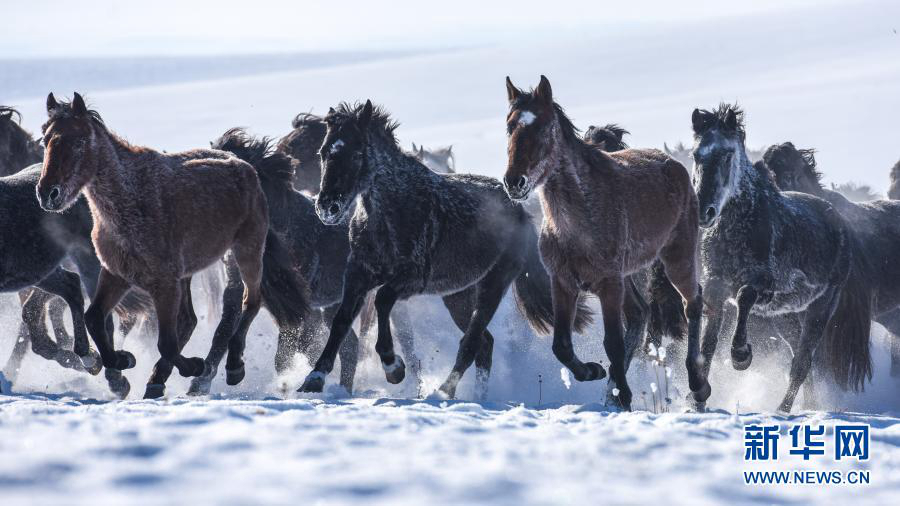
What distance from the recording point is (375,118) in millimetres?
8961

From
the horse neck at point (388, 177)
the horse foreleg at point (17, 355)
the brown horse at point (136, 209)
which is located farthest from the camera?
the horse foreleg at point (17, 355)

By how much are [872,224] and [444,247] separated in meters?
4.98

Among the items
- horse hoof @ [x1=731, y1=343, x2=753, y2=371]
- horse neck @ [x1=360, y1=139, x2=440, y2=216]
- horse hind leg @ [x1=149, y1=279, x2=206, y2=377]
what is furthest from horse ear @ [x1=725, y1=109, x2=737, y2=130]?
horse hind leg @ [x1=149, y1=279, x2=206, y2=377]

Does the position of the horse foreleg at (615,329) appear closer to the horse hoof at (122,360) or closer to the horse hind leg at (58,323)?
the horse hoof at (122,360)

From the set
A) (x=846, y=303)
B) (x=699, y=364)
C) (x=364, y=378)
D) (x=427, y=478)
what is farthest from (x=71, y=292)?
(x=846, y=303)

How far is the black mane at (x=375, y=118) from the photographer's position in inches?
346

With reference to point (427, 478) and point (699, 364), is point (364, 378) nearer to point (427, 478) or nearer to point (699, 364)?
point (699, 364)

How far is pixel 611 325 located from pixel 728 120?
241 cm

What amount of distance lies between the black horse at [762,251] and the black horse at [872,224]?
0.93 m

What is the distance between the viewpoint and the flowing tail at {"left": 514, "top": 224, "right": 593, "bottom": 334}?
10.0 metres

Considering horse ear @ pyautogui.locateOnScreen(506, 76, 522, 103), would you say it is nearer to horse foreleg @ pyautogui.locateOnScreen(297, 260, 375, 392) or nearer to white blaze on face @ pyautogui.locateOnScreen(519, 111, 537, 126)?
white blaze on face @ pyautogui.locateOnScreen(519, 111, 537, 126)

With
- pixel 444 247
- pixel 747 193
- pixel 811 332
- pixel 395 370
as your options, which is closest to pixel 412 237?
pixel 444 247

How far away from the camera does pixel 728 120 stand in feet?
30.3

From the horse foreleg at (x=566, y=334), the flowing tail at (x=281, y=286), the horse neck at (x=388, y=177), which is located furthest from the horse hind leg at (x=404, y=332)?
the horse foreleg at (x=566, y=334)
